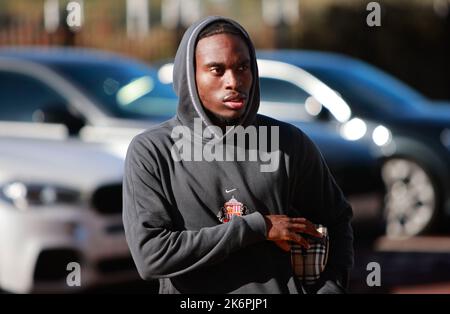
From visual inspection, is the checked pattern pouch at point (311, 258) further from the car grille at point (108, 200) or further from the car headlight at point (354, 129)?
the car headlight at point (354, 129)

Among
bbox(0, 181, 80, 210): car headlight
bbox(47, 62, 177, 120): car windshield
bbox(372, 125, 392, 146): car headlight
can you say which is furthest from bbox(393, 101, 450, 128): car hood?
bbox(0, 181, 80, 210): car headlight

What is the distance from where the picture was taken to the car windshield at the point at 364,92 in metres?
10.2

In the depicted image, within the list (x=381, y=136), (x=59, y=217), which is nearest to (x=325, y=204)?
(x=59, y=217)

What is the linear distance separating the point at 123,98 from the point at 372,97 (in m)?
3.16

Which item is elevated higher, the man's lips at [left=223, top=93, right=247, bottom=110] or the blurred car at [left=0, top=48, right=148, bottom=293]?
the man's lips at [left=223, top=93, right=247, bottom=110]

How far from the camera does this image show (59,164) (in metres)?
6.68

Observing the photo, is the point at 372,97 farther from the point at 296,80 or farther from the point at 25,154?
the point at 25,154

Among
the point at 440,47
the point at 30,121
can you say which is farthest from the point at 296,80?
the point at 440,47

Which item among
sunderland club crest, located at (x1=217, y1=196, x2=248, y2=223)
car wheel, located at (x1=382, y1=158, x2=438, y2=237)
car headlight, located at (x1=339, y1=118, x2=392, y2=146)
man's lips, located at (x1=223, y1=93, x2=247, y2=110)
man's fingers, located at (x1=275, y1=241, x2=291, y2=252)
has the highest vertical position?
man's lips, located at (x1=223, y1=93, x2=247, y2=110)

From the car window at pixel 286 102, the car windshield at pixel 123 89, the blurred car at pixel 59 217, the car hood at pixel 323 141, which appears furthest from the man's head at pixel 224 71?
the car window at pixel 286 102

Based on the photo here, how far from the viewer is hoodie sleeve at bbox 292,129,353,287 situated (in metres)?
2.46

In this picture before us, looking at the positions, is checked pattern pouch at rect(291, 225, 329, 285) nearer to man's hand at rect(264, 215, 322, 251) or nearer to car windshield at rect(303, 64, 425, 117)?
man's hand at rect(264, 215, 322, 251)

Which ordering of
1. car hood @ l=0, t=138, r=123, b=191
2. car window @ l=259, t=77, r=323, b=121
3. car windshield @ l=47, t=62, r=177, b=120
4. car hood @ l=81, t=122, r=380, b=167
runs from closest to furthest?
car hood @ l=0, t=138, r=123, b=191 < car hood @ l=81, t=122, r=380, b=167 < car windshield @ l=47, t=62, r=177, b=120 < car window @ l=259, t=77, r=323, b=121

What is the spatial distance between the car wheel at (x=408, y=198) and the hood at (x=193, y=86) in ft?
25.0
